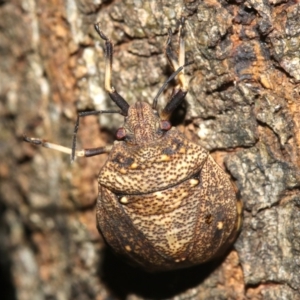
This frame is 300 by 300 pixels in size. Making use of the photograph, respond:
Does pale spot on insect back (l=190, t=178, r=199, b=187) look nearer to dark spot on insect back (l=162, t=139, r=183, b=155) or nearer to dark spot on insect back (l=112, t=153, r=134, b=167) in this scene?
dark spot on insect back (l=162, t=139, r=183, b=155)

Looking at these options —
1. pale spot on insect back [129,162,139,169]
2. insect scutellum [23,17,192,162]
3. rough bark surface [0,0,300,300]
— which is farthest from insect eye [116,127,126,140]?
rough bark surface [0,0,300,300]

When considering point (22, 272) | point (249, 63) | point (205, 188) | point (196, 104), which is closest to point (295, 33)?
point (249, 63)

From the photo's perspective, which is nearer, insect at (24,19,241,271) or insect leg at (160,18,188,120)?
insect at (24,19,241,271)

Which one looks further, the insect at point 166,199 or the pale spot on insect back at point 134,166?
the pale spot on insect back at point 134,166

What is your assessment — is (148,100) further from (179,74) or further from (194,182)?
(194,182)

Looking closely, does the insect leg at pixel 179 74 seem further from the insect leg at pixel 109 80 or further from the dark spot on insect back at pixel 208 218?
the dark spot on insect back at pixel 208 218

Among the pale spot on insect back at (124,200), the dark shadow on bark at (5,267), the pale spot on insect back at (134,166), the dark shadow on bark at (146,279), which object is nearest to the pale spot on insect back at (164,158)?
the pale spot on insect back at (134,166)

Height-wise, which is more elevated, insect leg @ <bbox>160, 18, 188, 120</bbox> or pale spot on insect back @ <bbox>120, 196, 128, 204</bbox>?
insect leg @ <bbox>160, 18, 188, 120</bbox>

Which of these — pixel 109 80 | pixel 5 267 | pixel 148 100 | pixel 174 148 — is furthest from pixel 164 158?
pixel 5 267
